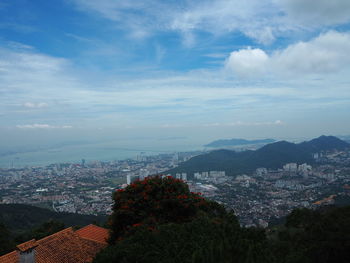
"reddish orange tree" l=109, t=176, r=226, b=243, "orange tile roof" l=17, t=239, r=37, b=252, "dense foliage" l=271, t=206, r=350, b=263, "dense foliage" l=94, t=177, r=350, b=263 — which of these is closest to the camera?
"dense foliage" l=94, t=177, r=350, b=263

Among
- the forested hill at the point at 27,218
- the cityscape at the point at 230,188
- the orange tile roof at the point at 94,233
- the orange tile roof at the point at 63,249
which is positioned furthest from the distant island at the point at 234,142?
the orange tile roof at the point at 63,249

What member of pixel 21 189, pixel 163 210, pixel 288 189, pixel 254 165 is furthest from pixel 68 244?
pixel 254 165

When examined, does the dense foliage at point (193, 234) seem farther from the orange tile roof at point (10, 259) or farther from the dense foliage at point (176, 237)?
the orange tile roof at point (10, 259)

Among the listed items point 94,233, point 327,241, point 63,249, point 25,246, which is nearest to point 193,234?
point 25,246

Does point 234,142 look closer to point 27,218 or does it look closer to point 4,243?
point 27,218

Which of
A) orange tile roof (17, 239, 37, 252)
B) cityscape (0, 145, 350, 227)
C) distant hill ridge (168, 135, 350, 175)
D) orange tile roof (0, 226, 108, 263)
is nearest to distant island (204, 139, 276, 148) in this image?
distant hill ridge (168, 135, 350, 175)

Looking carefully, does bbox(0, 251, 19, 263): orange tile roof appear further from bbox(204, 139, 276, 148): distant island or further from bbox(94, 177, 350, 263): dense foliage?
bbox(204, 139, 276, 148): distant island

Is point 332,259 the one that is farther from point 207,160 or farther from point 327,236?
point 207,160
